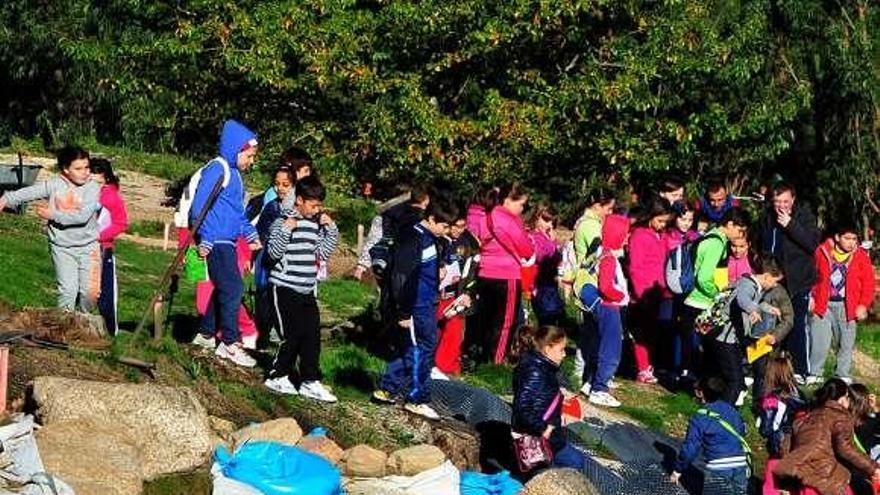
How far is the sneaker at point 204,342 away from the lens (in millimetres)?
13430

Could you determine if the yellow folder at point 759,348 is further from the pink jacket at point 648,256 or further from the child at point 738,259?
the pink jacket at point 648,256

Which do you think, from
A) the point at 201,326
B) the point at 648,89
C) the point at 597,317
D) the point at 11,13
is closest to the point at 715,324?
the point at 597,317

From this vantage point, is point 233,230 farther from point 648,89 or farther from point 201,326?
→ point 648,89

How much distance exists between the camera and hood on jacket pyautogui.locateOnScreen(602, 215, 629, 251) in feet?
50.6

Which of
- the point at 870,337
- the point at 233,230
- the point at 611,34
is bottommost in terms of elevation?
the point at 870,337

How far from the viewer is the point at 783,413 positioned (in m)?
13.5

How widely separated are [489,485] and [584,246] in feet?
14.5

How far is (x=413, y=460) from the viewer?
1143 cm

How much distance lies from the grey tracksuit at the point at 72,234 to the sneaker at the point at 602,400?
4277mm

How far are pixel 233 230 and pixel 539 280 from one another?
12.5 feet

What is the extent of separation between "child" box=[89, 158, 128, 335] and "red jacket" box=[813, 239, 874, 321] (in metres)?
6.64

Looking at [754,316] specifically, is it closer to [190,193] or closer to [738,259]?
[738,259]

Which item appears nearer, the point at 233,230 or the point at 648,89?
the point at 233,230

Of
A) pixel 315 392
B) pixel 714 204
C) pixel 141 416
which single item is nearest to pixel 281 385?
pixel 315 392
